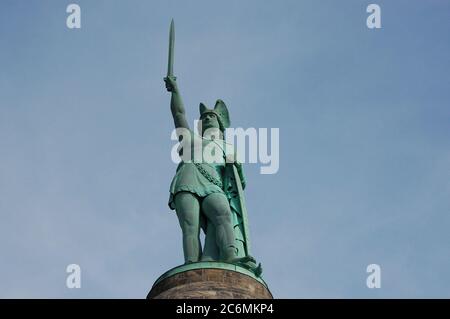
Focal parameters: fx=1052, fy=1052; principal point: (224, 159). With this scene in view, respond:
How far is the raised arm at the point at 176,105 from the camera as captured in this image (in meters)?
21.5

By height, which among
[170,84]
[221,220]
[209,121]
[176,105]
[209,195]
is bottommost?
[221,220]

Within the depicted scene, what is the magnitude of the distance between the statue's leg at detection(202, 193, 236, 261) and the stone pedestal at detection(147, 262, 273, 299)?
932mm

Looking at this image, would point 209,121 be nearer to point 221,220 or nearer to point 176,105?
point 176,105

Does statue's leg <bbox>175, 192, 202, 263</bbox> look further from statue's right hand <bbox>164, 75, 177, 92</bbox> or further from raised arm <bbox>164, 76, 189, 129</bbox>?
statue's right hand <bbox>164, 75, 177, 92</bbox>

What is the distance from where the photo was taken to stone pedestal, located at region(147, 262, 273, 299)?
17219mm

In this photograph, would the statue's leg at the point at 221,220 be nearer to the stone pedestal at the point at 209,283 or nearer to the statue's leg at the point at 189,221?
the statue's leg at the point at 189,221

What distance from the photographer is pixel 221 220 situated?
19531 mm

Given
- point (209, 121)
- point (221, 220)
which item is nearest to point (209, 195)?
point (221, 220)

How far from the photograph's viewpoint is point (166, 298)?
17328 mm

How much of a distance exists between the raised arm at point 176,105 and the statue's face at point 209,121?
510 millimetres

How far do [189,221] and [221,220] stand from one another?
602mm
